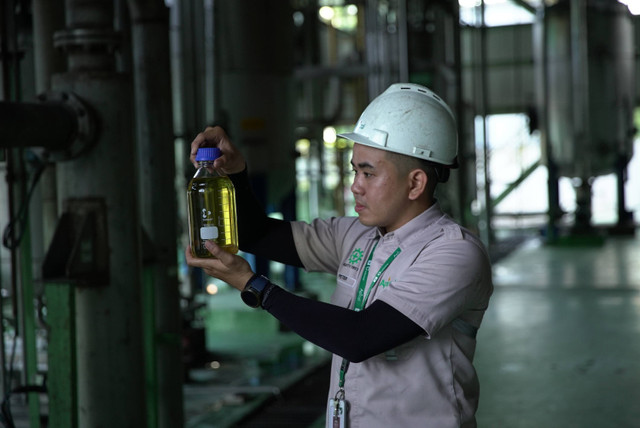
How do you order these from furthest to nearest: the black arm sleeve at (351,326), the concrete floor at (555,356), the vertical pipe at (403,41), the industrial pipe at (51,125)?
the vertical pipe at (403,41) < the concrete floor at (555,356) < the industrial pipe at (51,125) < the black arm sleeve at (351,326)

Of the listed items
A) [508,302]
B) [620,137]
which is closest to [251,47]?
[508,302]

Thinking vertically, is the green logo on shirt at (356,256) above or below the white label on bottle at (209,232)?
below

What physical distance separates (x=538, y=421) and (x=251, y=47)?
4.84 m

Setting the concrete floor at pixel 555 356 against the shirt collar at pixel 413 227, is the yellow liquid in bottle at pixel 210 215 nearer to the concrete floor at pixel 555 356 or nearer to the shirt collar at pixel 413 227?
the shirt collar at pixel 413 227

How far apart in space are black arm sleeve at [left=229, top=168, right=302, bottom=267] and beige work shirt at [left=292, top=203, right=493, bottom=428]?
15.4 inches

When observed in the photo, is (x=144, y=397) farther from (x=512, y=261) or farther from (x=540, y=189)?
(x=540, y=189)

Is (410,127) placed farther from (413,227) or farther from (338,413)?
(338,413)

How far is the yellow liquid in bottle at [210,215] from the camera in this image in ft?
7.39

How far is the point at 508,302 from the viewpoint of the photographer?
30.1 ft

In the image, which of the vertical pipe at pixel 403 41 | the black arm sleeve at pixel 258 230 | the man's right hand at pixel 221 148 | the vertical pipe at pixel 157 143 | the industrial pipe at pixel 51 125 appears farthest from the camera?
the vertical pipe at pixel 403 41

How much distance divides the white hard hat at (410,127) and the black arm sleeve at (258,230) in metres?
0.40

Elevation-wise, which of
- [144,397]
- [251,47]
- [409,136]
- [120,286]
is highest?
[251,47]

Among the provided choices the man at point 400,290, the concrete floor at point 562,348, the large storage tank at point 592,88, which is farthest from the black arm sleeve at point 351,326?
the large storage tank at point 592,88

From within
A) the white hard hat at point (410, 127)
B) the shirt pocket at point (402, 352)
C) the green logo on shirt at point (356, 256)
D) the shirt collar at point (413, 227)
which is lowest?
the shirt pocket at point (402, 352)
